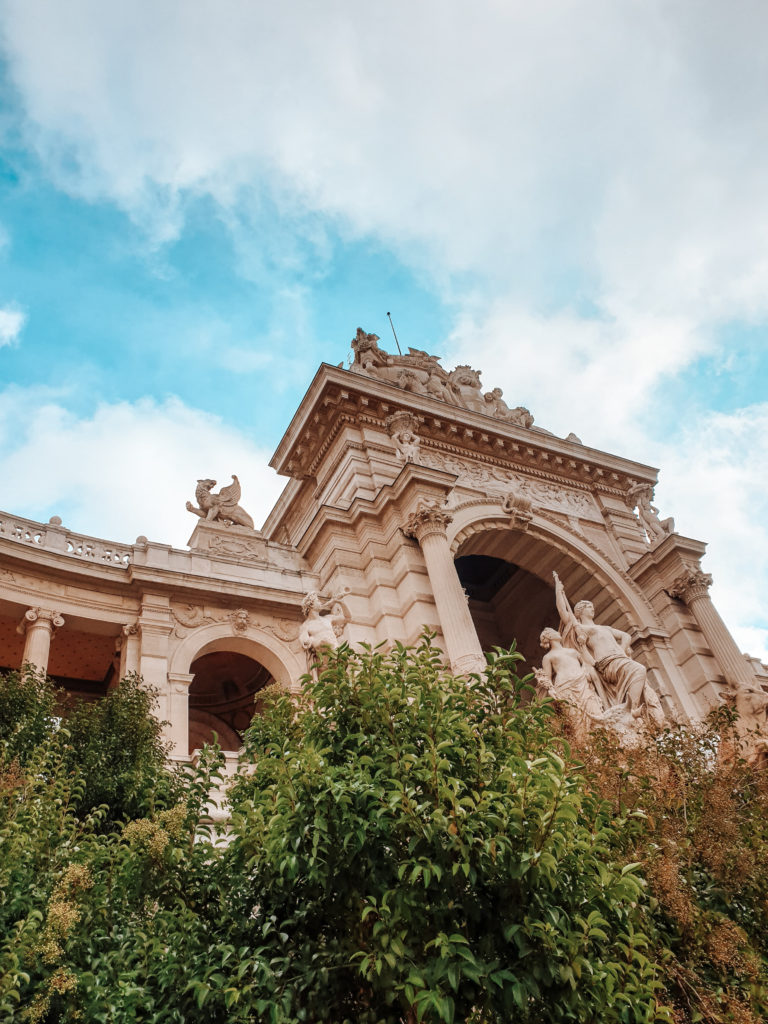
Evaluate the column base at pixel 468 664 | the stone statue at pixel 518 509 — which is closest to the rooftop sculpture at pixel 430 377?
the stone statue at pixel 518 509

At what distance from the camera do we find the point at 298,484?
24.0 m

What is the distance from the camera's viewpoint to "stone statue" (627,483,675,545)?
24.9 metres

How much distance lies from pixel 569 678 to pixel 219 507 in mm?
10090

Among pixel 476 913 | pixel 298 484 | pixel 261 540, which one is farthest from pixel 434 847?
→ pixel 298 484

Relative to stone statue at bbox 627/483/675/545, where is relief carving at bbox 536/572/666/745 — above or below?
below

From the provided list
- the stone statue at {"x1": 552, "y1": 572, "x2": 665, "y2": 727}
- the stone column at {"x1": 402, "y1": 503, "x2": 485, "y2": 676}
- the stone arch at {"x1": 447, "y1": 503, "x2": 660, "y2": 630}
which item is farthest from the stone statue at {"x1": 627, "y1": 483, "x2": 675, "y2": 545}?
the stone column at {"x1": 402, "y1": 503, "x2": 485, "y2": 676}

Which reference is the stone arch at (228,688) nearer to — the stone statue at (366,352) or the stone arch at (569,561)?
the stone arch at (569,561)

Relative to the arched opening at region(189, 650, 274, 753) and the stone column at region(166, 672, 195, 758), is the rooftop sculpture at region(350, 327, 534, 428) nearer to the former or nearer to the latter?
the arched opening at region(189, 650, 274, 753)

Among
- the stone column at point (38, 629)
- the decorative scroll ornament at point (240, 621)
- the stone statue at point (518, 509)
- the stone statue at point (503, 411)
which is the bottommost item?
the stone column at point (38, 629)

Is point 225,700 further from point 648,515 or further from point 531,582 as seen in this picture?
point 648,515

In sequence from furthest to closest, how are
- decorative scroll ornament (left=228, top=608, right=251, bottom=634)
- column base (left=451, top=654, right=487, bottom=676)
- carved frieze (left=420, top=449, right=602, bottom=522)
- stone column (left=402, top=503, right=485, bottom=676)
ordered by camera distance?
carved frieze (left=420, top=449, right=602, bottom=522) → decorative scroll ornament (left=228, top=608, right=251, bottom=634) → stone column (left=402, top=503, right=485, bottom=676) → column base (left=451, top=654, right=487, bottom=676)

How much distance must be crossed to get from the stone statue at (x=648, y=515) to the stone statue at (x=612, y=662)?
23.6 ft

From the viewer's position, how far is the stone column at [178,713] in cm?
1584

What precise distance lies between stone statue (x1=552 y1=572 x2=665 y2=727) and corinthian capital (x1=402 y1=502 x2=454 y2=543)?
2.95 meters
